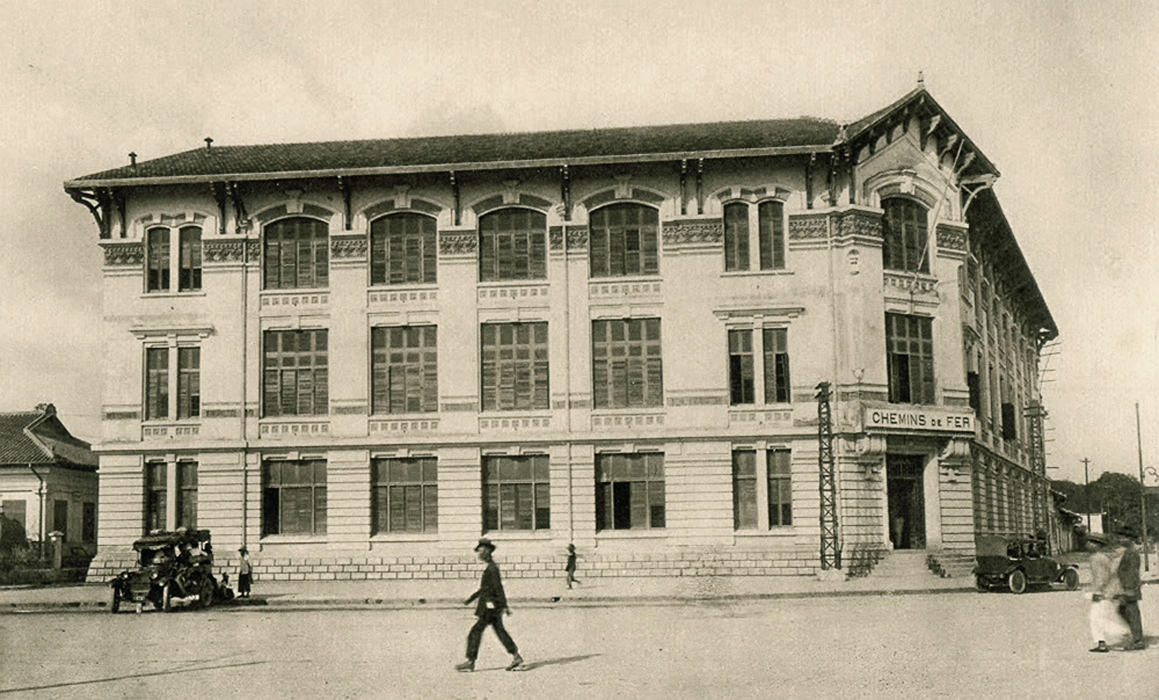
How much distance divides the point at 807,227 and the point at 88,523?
3189cm

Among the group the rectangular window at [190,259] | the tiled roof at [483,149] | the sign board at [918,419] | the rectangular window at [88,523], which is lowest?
the rectangular window at [88,523]

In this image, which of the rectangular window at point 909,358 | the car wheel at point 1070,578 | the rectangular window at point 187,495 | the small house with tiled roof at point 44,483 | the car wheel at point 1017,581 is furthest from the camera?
the small house with tiled roof at point 44,483

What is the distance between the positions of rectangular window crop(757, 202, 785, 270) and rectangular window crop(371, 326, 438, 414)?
919cm

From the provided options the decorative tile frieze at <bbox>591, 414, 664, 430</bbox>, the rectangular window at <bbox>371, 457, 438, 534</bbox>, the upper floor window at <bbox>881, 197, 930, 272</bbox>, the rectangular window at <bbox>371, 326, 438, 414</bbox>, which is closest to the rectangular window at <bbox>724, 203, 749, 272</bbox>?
the upper floor window at <bbox>881, 197, 930, 272</bbox>

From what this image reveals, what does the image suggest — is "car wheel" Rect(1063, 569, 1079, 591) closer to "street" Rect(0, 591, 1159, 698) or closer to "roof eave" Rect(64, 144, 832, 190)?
"street" Rect(0, 591, 1159, 698)

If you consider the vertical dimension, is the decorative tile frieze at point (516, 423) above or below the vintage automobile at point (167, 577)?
above

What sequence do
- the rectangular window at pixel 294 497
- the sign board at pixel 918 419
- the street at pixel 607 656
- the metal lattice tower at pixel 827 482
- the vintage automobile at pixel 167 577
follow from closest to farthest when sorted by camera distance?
the street at pixel 607 656 → the vintage automobile at pixel 167 577 → the metal lattice tower at pixel 827 482 → the sign board at pixel 918 419 → the rectangular window at pixel 294 497

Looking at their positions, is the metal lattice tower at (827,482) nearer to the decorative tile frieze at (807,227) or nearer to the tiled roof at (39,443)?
the decorative tile frieze at (807,227)

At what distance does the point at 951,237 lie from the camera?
114 ft

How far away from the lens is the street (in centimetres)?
1250

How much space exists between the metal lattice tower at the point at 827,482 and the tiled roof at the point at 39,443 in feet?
97.8

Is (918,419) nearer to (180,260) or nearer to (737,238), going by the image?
(737,238)

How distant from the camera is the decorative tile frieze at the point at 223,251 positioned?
34.8 meters

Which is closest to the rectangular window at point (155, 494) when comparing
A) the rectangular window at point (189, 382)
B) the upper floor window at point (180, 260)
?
the rectangular window at point (189, 382)
